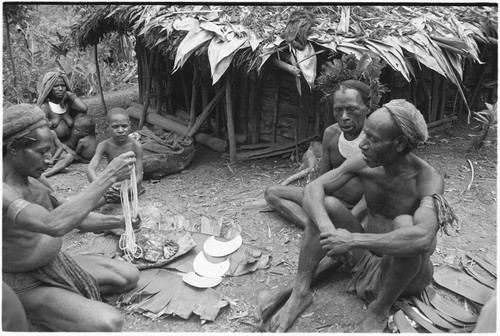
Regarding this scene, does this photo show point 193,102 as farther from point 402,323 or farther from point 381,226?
point 402,323

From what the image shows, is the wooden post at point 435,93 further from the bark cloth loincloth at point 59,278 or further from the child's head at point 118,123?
the bark cloth loincloth at point 59,278

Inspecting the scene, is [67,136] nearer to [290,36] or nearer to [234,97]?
[234,97]

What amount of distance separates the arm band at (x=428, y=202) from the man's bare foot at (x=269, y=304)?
1.08m

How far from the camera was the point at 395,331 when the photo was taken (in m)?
3.16

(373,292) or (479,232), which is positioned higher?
(373,292)

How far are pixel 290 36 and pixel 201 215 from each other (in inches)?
87.1

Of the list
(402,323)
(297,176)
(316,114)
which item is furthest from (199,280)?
(316,114)

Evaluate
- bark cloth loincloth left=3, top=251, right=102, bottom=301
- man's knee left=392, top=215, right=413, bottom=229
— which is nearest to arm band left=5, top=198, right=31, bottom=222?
bark cloth loincloth left=3, top=251, right=102, bottom=301

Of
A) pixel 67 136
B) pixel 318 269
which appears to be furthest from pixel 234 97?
pixel 318 269

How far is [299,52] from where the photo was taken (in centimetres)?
575

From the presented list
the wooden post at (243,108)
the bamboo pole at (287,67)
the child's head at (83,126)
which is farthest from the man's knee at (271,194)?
the child's head at (83,126)

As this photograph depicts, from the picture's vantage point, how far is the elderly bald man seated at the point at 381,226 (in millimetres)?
2881

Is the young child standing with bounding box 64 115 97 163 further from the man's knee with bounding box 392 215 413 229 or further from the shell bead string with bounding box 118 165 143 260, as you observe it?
the man's knee with bounding box 392 215 413 229

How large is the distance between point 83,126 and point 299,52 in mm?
3126
